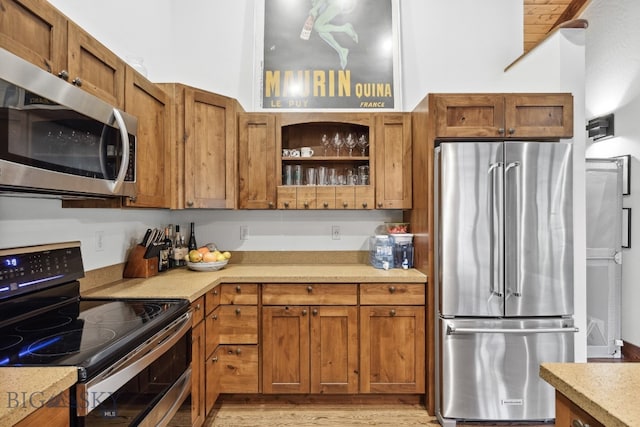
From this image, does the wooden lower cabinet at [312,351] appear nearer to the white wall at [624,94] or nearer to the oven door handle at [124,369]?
the oven door handle at [124,369]

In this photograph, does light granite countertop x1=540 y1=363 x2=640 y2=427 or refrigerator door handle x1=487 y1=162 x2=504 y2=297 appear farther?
refrigerator door handle x1=487 y1=162 x2=504 y2=297

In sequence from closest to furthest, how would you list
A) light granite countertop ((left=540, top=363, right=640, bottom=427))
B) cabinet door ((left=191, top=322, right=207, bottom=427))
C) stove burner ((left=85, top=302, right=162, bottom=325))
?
light granite countertop ((left=540, top=363, right=640, bottom=427)), stove burner ((left=85, top=302, right=162, bottom=325)), cabinet door ((left=191, top=322, right=207, bottom=427))

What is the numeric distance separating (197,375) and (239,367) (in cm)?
45

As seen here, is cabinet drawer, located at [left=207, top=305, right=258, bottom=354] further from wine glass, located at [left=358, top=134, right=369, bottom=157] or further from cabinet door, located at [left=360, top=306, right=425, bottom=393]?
wine glass, located at [left=358, top=134, right=369, bottom=157]

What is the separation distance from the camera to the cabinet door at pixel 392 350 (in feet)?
7.89

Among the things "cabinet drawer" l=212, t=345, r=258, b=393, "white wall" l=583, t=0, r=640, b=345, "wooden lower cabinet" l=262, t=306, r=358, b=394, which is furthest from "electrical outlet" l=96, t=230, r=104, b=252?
"white wall" l=583, t=0, r=640, b=345

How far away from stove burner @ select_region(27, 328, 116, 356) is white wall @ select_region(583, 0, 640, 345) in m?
4.30

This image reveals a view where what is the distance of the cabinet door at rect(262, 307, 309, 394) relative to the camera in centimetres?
242

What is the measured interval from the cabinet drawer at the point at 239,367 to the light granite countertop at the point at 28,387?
4.89 feet

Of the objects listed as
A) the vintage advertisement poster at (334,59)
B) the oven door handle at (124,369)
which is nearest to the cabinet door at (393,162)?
the vintage advertisement poster at (334,59)

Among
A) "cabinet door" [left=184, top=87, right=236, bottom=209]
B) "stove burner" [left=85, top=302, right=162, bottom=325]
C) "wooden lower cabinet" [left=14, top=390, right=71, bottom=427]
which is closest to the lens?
"wooden lower cabinet" [left=14, top=390, right=71, bottom=427]

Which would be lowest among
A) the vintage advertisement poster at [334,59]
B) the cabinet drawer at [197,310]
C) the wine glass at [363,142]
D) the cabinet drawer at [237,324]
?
the cabinet drawer at [237,324]

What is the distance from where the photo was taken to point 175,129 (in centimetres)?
244

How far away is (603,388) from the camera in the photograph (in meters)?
0.82
